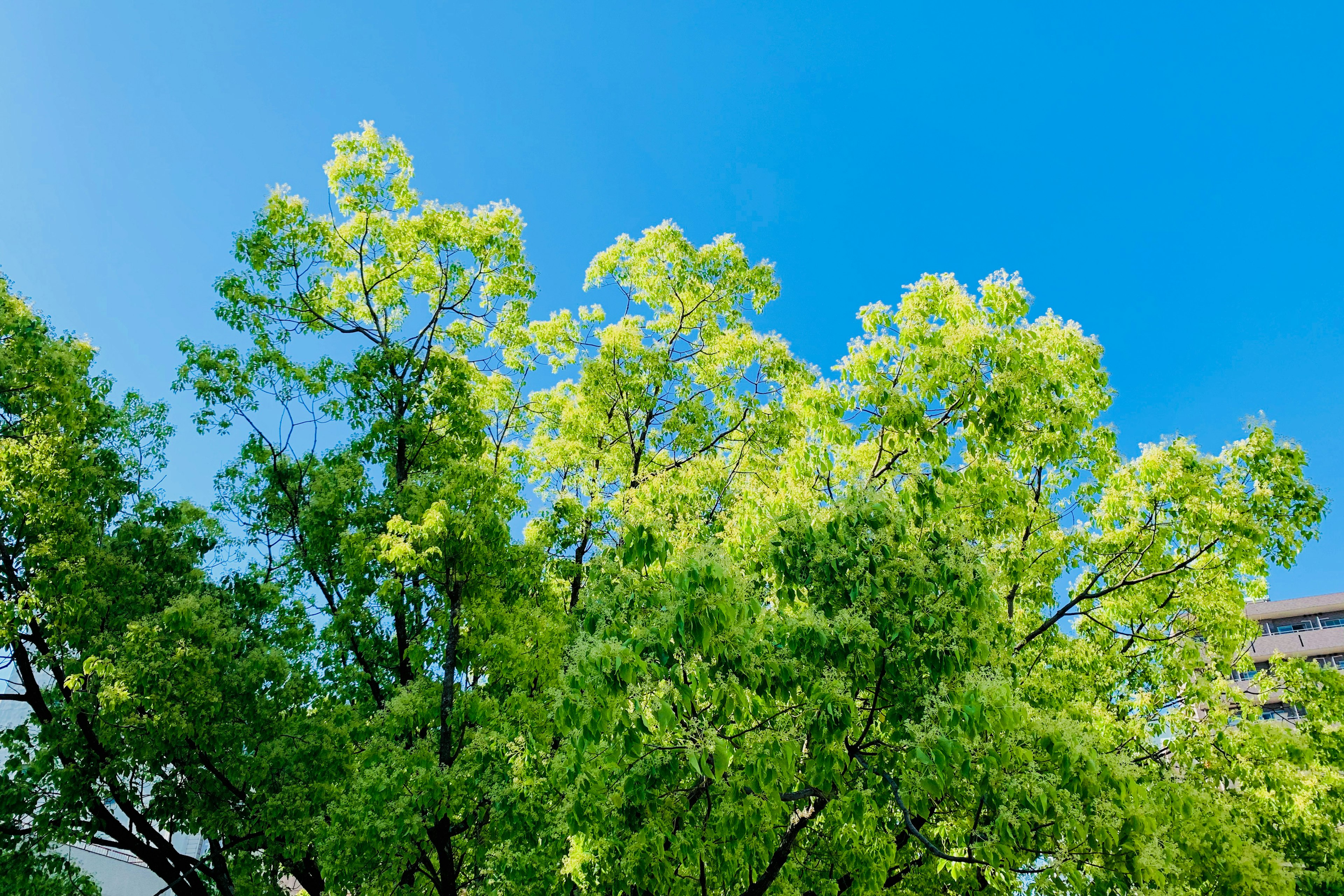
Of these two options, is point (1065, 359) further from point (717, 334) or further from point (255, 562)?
point (255, 562)

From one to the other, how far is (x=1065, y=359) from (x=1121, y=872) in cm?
638

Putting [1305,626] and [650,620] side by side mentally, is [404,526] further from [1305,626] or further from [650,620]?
[1305,626]

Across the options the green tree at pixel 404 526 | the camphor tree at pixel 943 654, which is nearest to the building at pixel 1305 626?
the camphor tree at pixel 943 654

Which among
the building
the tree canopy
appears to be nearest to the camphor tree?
the tree canopy

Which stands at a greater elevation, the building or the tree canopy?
the building

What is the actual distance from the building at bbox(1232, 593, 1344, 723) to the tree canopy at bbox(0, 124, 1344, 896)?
179 feet

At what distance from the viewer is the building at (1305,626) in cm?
5569

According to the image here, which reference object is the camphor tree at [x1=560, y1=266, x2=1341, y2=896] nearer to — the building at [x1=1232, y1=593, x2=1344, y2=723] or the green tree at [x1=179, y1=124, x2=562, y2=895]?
the green tree at [x1=179, y1=124, x2=562, y2=895]

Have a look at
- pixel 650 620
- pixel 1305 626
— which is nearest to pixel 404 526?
pixel 650 620

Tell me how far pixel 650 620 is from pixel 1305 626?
224ft

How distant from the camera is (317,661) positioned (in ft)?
37.0

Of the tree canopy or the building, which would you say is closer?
the tree canopy

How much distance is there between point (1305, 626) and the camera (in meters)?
57.6

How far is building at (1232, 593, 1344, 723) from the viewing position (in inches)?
2192
